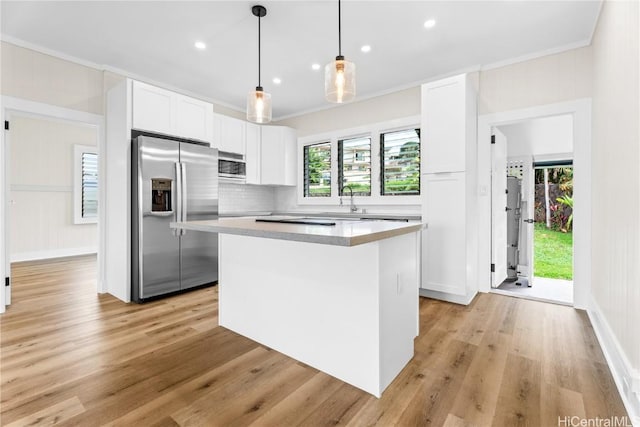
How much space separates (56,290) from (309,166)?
3851 millimetres

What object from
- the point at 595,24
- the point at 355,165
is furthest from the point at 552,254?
the point at 595,24

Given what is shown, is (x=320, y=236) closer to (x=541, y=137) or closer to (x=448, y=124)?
(x=448, y=124)

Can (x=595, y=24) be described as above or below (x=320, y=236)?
above

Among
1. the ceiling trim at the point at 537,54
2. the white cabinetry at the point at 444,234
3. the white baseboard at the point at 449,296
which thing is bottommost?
the white baseboard at the point at 449,296

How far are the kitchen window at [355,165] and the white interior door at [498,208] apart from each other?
1.64 m

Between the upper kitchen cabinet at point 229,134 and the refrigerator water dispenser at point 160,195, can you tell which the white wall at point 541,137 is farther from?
the refrigerator water dispenser at point 160,195

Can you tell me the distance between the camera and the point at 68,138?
19.4 ft

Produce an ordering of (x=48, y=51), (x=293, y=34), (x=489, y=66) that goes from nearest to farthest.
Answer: (x=293, y=34) → (x=48, y=51) → (x=489, y=66)

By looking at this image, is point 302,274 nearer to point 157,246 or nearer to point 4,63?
point 157,246

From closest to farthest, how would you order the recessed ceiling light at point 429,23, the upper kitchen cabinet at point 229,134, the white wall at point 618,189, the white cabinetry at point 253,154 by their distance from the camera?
the white wall at point 618,189
the recessed ceiling light at point 429,23
the upper kitchen cabinet at point 229,134
the white cabinetry at point 253,154

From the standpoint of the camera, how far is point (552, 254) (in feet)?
20.2

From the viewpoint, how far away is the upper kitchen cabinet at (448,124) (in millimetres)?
3154

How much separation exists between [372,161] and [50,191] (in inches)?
235

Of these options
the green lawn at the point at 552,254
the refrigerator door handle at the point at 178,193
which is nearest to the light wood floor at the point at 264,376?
the refrigerator door handle at the point at 178,193
